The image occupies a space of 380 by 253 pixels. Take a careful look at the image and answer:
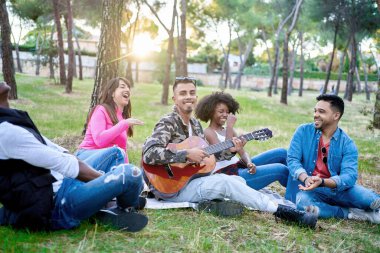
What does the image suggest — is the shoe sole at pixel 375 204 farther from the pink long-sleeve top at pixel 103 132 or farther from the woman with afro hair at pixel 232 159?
the pink long-sleeve top at pixel 103 132

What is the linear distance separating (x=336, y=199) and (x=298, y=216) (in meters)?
0.90

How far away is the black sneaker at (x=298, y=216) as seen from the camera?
4.38m

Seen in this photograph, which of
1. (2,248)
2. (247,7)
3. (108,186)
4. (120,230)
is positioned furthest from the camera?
(247,7)

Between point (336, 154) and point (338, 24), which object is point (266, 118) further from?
point (338, 24)

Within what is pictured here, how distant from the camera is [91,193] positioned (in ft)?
11.8

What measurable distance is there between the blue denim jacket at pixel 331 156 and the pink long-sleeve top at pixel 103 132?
2036 millimetres

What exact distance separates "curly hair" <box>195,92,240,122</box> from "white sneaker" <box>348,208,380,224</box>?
1930 mm

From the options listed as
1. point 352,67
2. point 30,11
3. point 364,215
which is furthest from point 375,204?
point 30,11

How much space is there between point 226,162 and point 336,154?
1298 mm

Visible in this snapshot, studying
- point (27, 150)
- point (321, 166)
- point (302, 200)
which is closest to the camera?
point (27, 150)

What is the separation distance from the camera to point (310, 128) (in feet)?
17.3

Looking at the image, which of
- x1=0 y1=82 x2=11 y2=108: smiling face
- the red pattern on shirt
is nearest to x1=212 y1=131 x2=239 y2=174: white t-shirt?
the red pattern on shirt

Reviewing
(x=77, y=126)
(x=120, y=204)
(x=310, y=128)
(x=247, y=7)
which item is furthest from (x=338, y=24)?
(x=120, y=204)

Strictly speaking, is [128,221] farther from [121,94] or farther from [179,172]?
[121,94]
